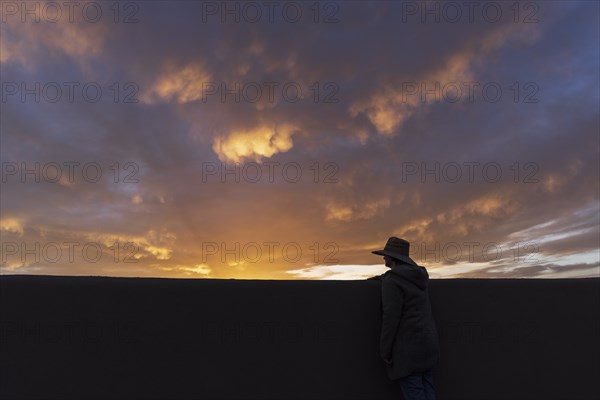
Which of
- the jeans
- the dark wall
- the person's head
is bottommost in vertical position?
the jeans

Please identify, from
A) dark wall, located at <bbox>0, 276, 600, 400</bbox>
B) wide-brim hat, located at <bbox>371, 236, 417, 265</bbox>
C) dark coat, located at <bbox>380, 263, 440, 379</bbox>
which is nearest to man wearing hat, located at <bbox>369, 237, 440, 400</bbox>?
dark coat, located at <bbox>380, 263, 440, 379</bbox>

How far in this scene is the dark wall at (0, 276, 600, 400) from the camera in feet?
13.0

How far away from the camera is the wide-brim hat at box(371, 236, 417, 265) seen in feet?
12.8

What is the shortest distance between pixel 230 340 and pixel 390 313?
133cm

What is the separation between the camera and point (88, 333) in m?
3.97

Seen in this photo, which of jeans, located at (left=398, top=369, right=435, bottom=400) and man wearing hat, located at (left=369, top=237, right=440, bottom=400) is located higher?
man wearing hat, located at (left=369, top=237, right=440, bottom=400)

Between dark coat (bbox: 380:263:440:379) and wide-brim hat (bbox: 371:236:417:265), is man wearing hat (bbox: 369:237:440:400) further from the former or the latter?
wide-brim hat (bbox: 371:236:417:265)

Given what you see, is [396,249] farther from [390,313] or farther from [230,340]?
[230,340]

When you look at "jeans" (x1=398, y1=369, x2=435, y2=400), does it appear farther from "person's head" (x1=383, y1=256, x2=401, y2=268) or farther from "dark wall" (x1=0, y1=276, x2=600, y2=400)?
"person's head" (x1=383, y1=256, x2=401, y2=268)

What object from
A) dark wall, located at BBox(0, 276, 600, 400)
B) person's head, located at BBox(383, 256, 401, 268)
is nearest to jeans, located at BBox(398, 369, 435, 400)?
dark wall, located at BBox(0, 276, 600, 400)

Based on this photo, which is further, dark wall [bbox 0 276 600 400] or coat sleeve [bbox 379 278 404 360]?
dark wall [bbox 0 276 600 400]

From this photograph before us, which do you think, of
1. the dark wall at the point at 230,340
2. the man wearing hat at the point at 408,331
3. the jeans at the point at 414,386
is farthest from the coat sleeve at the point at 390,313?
the dark wall at the point at 230,340

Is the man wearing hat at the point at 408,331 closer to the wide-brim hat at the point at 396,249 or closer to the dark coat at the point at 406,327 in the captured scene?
the dark coat at the point at 406,327

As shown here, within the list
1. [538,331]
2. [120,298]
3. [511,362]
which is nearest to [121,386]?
[120,298]
